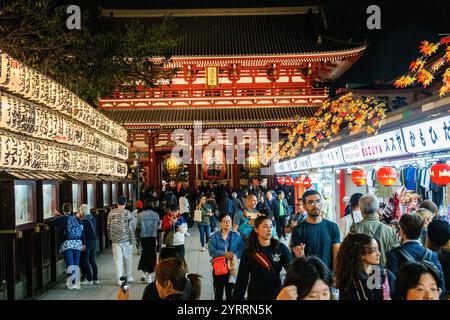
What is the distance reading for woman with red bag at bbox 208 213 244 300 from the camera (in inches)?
268

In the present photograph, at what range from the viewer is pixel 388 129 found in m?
9.73

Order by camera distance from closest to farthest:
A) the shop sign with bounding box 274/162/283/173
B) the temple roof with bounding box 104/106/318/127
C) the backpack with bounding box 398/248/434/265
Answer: the backpack with bounding box 398/248/434/265 < the temple roof with bounding box 104/106/318/127 < the shop sign with bounding box 274/162/283/173

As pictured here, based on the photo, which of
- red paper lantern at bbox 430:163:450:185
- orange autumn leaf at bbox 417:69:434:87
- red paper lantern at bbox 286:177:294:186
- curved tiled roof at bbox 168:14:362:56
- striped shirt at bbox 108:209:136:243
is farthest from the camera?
curved tiled roof at bbox 168:14:362:56

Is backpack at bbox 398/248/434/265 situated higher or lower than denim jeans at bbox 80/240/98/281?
higher

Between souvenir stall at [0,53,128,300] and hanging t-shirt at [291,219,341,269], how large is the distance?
518 cm

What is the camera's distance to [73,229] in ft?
32.2

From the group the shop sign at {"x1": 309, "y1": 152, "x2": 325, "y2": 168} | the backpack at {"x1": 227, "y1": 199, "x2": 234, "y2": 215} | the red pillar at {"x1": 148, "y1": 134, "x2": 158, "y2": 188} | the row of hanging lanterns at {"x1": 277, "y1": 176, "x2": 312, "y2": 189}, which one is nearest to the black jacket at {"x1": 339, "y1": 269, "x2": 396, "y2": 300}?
the shop sign at {"x1": 309, "y1": 152, "x2": 325, "y2": 168}

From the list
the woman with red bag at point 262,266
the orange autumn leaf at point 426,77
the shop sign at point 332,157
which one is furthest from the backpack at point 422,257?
the shop sign at point 332,157

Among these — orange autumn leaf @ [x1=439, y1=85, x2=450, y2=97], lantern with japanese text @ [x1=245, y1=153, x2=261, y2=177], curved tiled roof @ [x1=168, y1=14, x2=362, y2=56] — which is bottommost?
lantern with japanese text @ [x1=245, y1=153, x2=261, y2=177]

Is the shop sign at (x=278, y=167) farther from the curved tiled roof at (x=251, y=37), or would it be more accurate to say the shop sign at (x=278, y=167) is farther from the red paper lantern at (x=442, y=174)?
the red paper lantern at (x=442, y=174)

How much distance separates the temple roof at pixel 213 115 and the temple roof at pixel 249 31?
2826 millimetres

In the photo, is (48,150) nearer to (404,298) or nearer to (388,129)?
(388,129)

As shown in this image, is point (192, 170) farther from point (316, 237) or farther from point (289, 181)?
point (316, 237)

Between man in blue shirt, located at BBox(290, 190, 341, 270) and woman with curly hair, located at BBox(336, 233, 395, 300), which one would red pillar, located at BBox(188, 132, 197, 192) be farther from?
woman with curly hair, located at BBox(336, 233, 395, 300)
